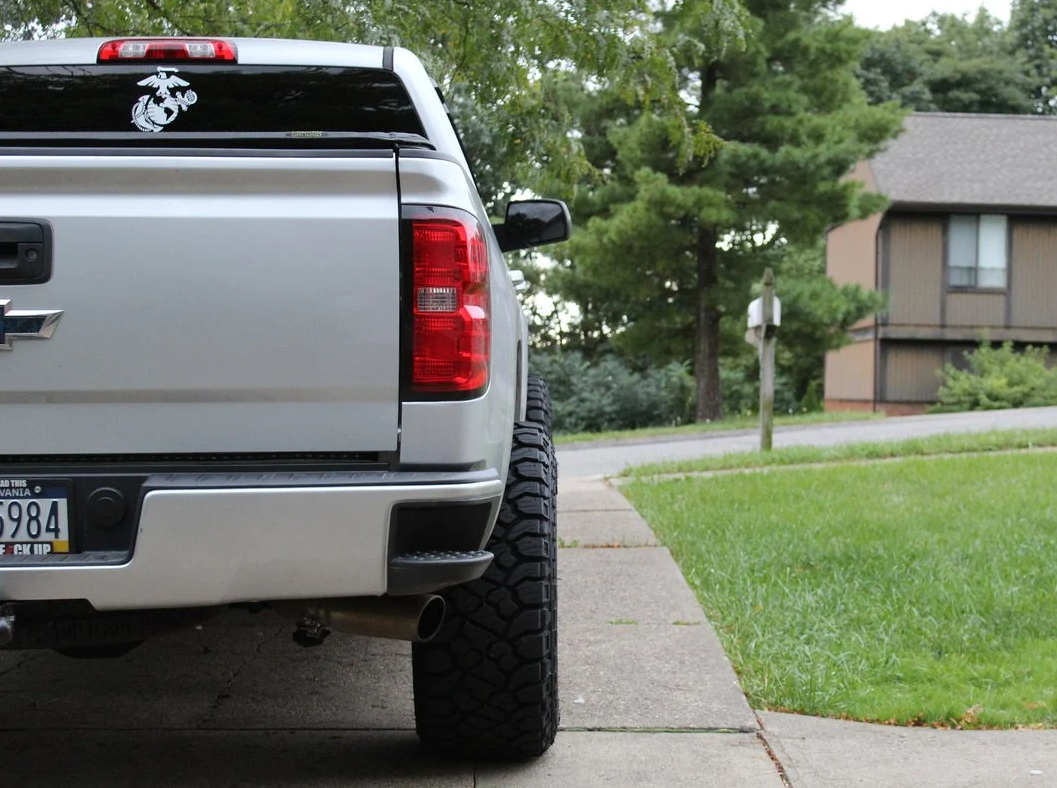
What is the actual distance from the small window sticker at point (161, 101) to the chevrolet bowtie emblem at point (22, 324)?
0.60m

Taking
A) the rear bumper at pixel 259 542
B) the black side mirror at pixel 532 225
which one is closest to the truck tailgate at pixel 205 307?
the rear bumper at pixel 259 542

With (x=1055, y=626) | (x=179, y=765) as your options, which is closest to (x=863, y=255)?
(x=1055, y=626)

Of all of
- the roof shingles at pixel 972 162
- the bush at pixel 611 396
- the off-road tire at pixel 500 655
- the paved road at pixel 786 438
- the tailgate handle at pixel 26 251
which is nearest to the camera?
the tailgate handle at pixel 26 251

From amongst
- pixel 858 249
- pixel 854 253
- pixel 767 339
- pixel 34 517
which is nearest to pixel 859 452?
pixel 767 339

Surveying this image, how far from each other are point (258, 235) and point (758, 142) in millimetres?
19675

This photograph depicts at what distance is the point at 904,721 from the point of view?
4109mm

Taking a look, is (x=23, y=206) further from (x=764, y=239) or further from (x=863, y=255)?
(x=863, y=255)

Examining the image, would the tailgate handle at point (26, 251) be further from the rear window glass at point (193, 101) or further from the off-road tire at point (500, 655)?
the off-road tire at point (500, 655)

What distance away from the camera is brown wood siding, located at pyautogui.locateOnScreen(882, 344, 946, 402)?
96.2 ft

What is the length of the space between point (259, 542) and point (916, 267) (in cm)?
2781

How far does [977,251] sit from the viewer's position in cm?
2908

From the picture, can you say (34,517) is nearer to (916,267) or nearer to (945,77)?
(916,267)

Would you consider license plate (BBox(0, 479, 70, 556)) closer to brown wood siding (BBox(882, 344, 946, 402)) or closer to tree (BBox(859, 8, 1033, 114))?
brown wood siding (BBox(882, 344, 946, 402))

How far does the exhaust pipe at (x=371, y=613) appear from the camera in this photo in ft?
10.4
